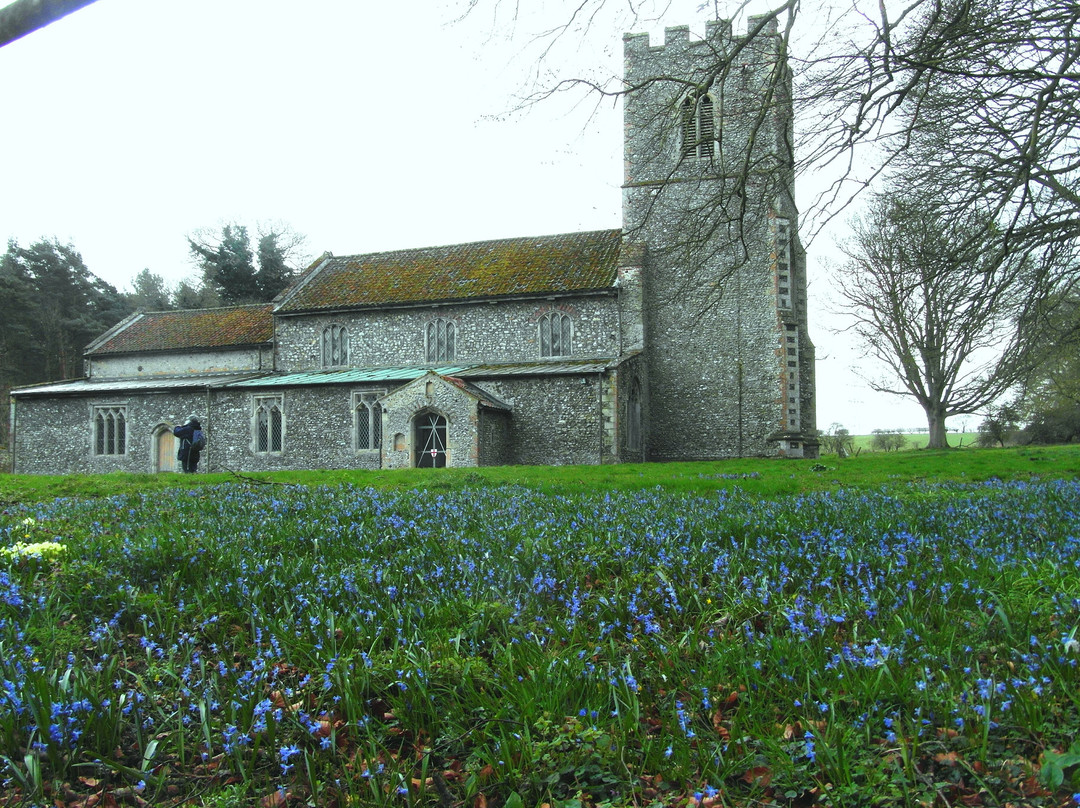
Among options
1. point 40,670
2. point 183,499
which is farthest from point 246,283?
point 40,670

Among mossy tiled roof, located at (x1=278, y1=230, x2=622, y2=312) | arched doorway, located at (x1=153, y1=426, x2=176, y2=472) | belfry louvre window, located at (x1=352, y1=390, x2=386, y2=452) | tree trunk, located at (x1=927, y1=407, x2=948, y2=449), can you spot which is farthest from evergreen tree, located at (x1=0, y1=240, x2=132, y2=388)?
tree trunk, located at (x1=927, y1=407, x2=948, y2=449)

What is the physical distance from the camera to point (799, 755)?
8.84 ft

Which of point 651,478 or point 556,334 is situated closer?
point 651,478

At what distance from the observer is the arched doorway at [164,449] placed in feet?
101

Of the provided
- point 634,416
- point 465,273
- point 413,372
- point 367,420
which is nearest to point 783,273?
point 634,416

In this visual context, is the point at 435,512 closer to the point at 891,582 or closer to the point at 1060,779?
the point at 891,582

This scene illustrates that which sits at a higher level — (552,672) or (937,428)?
(937,428)

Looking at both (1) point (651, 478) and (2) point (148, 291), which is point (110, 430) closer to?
(1) point (651, 478)

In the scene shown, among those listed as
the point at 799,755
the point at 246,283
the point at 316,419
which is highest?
the point at 246,283

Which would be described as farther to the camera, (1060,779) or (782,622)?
(782,622)

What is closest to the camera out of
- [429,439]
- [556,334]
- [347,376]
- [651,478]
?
[651,478]

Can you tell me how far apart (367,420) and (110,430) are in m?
11.6

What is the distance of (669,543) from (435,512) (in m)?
3.20

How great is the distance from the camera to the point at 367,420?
28562 millimetres
